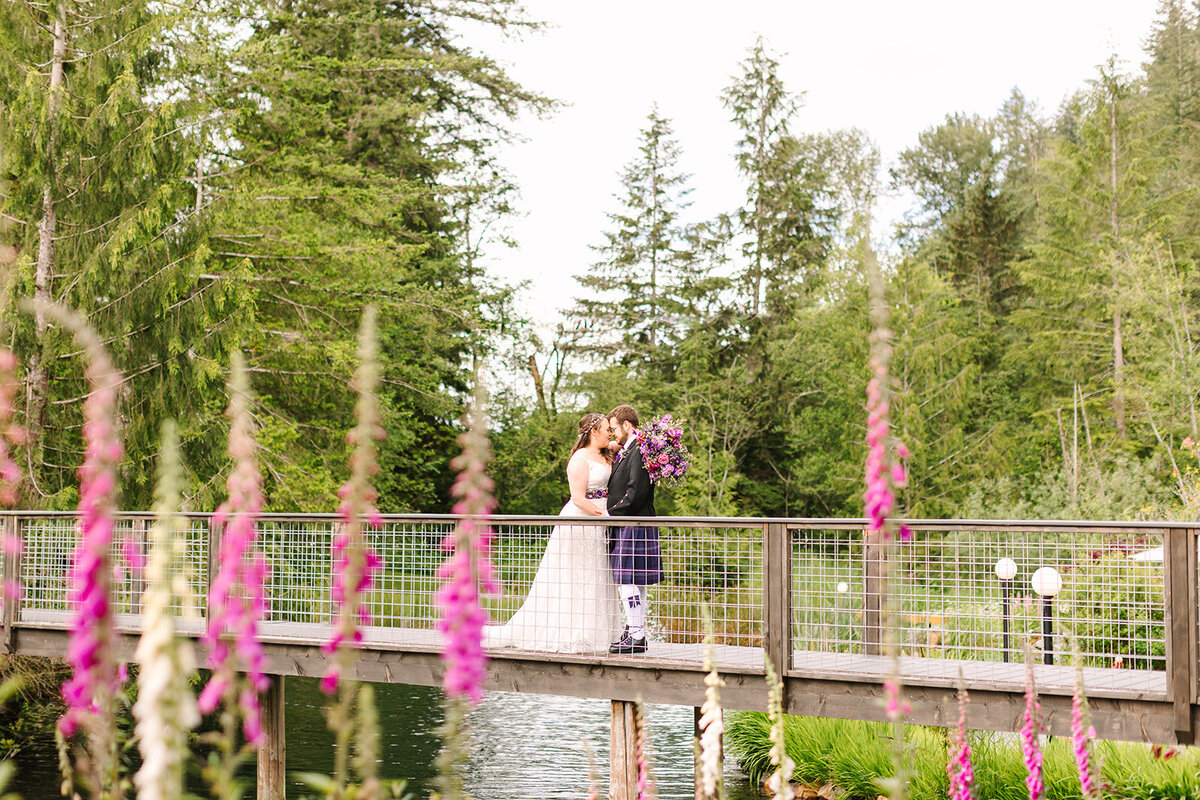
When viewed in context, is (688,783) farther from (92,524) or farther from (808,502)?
(808,502)

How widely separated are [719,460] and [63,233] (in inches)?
706

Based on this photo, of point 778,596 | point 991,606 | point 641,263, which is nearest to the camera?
point 778,596

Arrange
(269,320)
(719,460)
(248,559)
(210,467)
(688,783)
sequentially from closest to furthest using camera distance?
(248,559), (688,783), (210,467), (269,320), (719,460)

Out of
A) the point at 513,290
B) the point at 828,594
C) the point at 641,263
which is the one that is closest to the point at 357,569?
the point at 828,594

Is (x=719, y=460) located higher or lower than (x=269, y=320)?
lower

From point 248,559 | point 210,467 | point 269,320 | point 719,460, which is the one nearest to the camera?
point 248,559

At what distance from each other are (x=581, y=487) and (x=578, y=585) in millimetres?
790

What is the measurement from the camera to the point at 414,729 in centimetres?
1540

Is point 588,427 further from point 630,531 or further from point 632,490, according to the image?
point 630,531

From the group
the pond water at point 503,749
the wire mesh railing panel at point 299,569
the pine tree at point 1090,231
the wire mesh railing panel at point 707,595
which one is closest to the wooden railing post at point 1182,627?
the wire mesh railing panel at point 707,595

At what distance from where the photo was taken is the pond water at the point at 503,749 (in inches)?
474

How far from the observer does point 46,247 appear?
17109mm

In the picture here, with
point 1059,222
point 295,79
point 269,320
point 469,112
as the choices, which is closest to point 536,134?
point 469,112

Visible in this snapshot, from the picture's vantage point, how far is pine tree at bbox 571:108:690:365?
35906 millimetres
